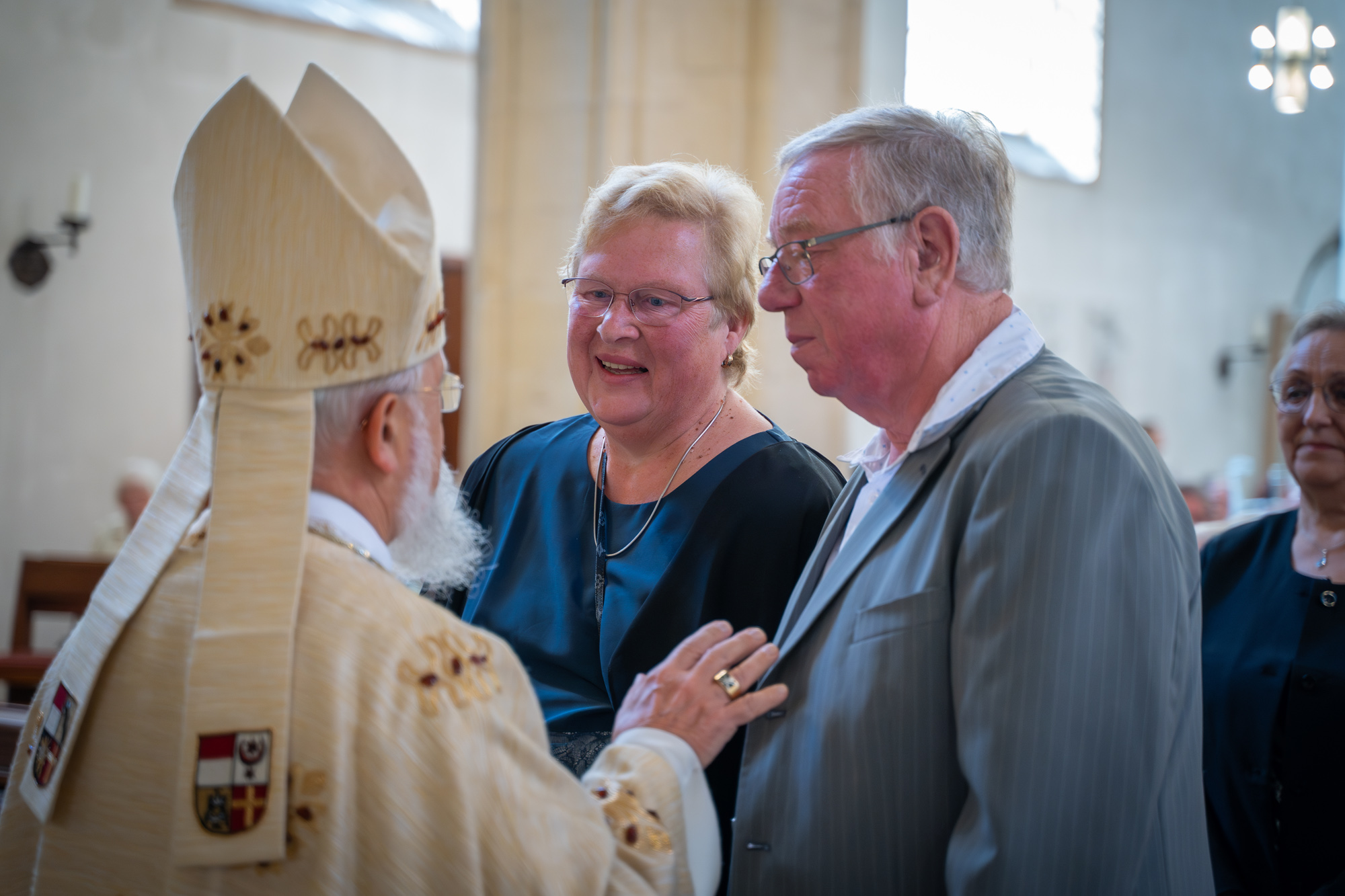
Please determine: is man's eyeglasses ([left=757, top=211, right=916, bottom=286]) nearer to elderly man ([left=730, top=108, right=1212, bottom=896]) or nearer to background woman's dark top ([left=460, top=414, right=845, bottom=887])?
elderly man ([left=730, top=108, right=1212, bottom=896])

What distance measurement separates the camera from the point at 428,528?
1588mm

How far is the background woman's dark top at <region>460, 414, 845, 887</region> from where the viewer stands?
208 cm

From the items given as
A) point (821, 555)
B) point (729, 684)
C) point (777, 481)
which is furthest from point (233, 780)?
point (777, 481)

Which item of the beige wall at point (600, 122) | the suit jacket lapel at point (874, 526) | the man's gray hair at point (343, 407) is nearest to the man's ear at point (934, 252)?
the suit jacket lapel at point (874, 526)

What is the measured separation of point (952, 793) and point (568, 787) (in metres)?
0.57

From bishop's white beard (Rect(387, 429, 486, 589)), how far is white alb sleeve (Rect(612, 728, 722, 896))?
0.39 m

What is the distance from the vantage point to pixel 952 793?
1543 mm

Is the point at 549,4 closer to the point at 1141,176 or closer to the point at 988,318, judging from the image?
the point at 988,318

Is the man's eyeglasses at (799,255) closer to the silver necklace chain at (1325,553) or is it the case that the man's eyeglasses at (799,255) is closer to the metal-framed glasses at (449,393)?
the metal-framed glasses at (449,393)

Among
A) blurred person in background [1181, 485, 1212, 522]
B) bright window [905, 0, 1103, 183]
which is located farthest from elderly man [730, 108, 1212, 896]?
bright window [905, 0, 1103, 183]

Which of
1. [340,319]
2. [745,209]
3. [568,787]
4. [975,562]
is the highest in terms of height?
[745,209]

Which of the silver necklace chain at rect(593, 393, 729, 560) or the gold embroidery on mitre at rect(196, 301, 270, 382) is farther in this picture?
the silver necklace chain at rect(593, 393, 729, 560)

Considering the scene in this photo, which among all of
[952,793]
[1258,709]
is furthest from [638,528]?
[1258,709]

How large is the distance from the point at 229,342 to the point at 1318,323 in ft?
7.76
